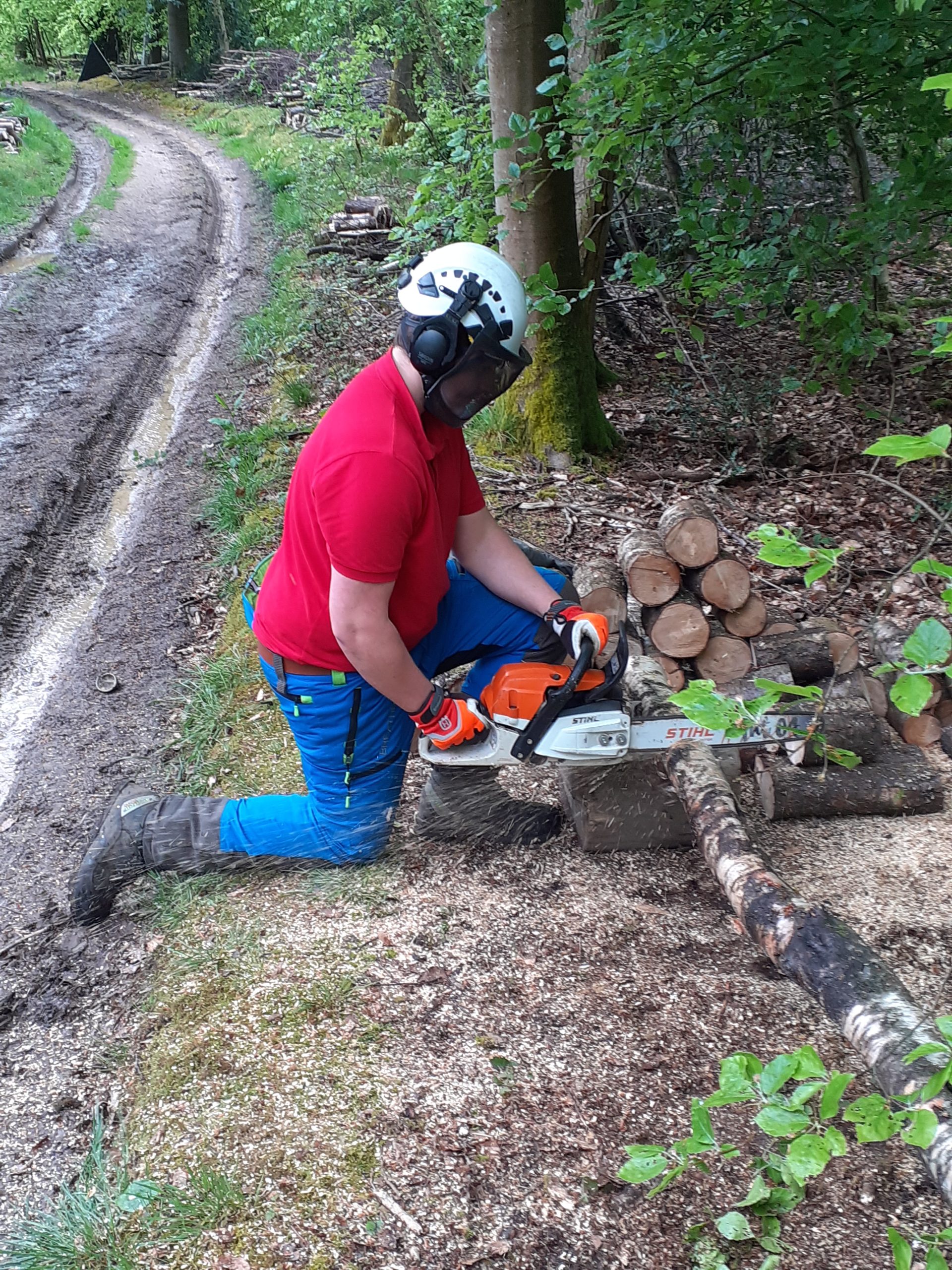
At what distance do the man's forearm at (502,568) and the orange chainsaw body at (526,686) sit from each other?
1.07ft

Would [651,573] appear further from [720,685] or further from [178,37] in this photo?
[178,37]

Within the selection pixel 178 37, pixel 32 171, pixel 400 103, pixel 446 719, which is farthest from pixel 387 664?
pixel 178 37

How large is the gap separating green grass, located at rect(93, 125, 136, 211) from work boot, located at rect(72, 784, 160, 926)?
12774 millimetres

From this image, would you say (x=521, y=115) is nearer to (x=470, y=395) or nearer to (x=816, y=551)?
(x=470, y=395)

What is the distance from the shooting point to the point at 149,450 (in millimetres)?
6742

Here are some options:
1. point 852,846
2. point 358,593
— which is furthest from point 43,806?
point 852,846

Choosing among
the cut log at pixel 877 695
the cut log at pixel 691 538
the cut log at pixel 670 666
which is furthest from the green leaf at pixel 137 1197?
the cut log at pixel 877 695

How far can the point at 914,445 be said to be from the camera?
1157 millimetres

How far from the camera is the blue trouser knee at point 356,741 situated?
2.81 meters

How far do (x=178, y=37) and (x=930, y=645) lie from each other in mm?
31014

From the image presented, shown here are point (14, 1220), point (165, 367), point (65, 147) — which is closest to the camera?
point (14, 1220)

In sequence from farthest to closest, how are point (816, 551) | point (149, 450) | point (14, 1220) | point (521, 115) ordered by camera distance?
point (149, 450), point (521, 115), point (14, 1220), point (816, 551)

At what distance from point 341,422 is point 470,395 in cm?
35

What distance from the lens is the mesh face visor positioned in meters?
2.36
